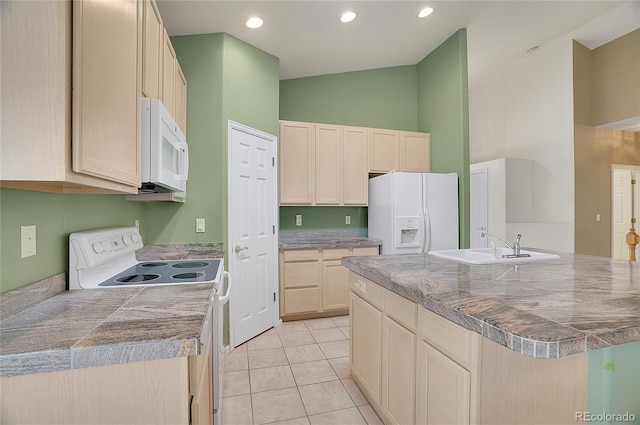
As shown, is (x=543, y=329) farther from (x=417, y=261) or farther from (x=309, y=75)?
(x=309, y=75)

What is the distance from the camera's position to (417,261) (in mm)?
2016

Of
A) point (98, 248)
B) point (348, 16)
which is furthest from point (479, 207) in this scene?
point (98, 248)

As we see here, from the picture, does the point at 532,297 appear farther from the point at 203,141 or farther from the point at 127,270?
the point at 203,141

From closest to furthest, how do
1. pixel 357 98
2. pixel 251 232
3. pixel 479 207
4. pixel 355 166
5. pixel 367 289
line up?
pixel 367 289 → pixel 251 232 → pixel 355 166 → pixel 357 98 → pixel 479 207

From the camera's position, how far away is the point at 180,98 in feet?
8.18

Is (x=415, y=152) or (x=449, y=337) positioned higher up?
(x=415, y=152)

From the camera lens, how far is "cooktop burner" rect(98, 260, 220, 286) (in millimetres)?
1617

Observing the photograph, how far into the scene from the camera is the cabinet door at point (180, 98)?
231cm

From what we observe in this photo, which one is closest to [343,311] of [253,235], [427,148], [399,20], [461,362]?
[253,235]

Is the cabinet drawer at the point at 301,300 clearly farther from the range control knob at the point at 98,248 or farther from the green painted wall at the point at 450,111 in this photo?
the range control knob at the point at 98,248

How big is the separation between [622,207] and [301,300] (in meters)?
5.67

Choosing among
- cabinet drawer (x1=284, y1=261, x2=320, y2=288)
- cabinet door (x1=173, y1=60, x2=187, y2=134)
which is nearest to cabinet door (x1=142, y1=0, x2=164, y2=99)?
cabinet door (x1=173, y1=60, x2=187, y2=134)

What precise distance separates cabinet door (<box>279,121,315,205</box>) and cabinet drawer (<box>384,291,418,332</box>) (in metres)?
2.19

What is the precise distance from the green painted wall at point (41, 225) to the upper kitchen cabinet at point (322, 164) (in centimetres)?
213
